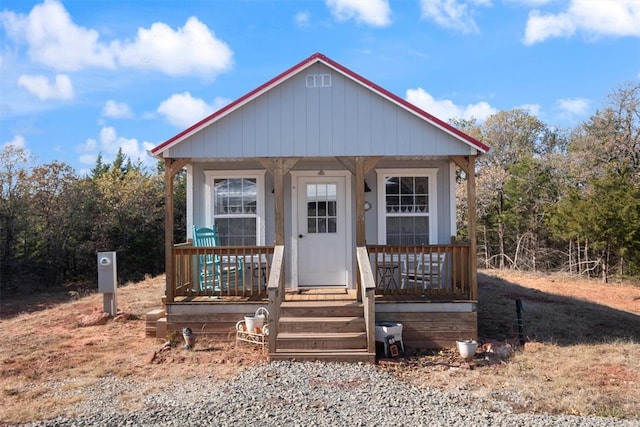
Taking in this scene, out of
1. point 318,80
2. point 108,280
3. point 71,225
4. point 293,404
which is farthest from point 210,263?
point 71,225

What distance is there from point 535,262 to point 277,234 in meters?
16.7

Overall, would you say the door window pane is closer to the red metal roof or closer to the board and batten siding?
the board and batten siding

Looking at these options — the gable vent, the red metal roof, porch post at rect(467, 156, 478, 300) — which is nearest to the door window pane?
the gable vent

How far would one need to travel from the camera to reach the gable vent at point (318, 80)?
755 centimetres

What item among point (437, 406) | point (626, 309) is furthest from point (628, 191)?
point (437, 406)

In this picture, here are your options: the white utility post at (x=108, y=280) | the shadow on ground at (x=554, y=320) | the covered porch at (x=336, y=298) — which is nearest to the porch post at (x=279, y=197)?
the covered porch at (x=336, y=298)

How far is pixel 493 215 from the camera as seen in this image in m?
22.8

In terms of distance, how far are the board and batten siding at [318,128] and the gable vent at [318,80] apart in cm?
5

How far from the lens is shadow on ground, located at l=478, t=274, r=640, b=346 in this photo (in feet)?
25.8

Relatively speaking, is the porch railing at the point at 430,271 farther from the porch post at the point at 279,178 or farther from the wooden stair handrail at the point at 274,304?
the wooden stair handrail at the point at 274,304

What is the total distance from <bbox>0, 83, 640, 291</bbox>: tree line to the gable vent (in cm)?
852

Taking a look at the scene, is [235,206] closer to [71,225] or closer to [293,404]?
[293,404]

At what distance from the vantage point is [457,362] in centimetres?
648

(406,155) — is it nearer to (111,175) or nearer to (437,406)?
(437,406)
